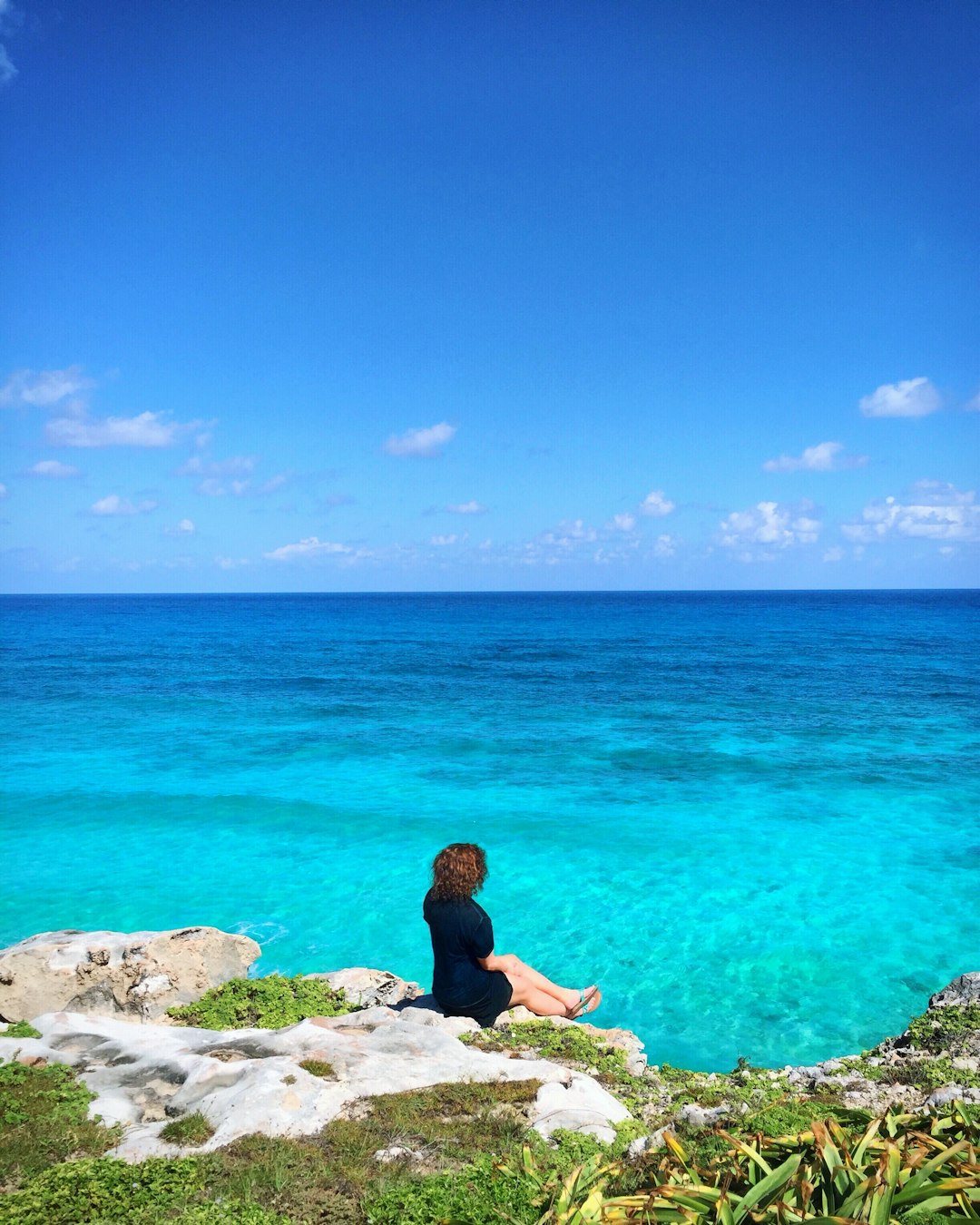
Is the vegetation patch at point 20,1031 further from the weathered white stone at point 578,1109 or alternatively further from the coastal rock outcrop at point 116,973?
the weathered white stone at point 578,1109

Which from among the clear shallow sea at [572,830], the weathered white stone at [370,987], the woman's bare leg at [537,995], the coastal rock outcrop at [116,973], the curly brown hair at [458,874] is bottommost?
the clear shallow sea at [572,830]

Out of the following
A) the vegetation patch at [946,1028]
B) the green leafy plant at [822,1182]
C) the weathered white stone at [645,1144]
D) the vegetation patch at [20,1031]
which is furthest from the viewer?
the vegetation patch at [946,1028]

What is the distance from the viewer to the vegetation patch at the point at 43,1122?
456 cm

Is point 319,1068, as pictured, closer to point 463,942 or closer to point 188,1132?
point 188,1132

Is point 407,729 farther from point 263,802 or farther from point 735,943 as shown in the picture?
point 735,943

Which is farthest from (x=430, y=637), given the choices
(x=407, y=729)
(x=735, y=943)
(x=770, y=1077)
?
(x=770, y=1077)

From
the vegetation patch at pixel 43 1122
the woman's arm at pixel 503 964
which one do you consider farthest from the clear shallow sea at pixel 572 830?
the vegetation patch at pixel 43 1122

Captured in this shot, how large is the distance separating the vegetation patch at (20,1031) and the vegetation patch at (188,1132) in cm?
230

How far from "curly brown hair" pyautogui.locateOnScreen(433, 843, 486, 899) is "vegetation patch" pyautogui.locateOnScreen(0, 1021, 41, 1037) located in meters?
3.51

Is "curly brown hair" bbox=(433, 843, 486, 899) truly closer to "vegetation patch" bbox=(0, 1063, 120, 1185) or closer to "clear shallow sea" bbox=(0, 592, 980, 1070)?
"vegetation patch" bbox=(0, 1063, 120, 1185)

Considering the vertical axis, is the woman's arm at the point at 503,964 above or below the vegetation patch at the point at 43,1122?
below

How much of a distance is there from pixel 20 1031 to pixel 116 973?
2799 millimetres

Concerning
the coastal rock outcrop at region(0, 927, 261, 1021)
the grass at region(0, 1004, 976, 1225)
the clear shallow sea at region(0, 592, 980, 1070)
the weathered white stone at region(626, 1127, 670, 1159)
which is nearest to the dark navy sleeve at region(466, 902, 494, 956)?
the grass at region(0, 1004, 976, 1225)

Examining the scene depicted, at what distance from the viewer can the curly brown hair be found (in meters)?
7.63
